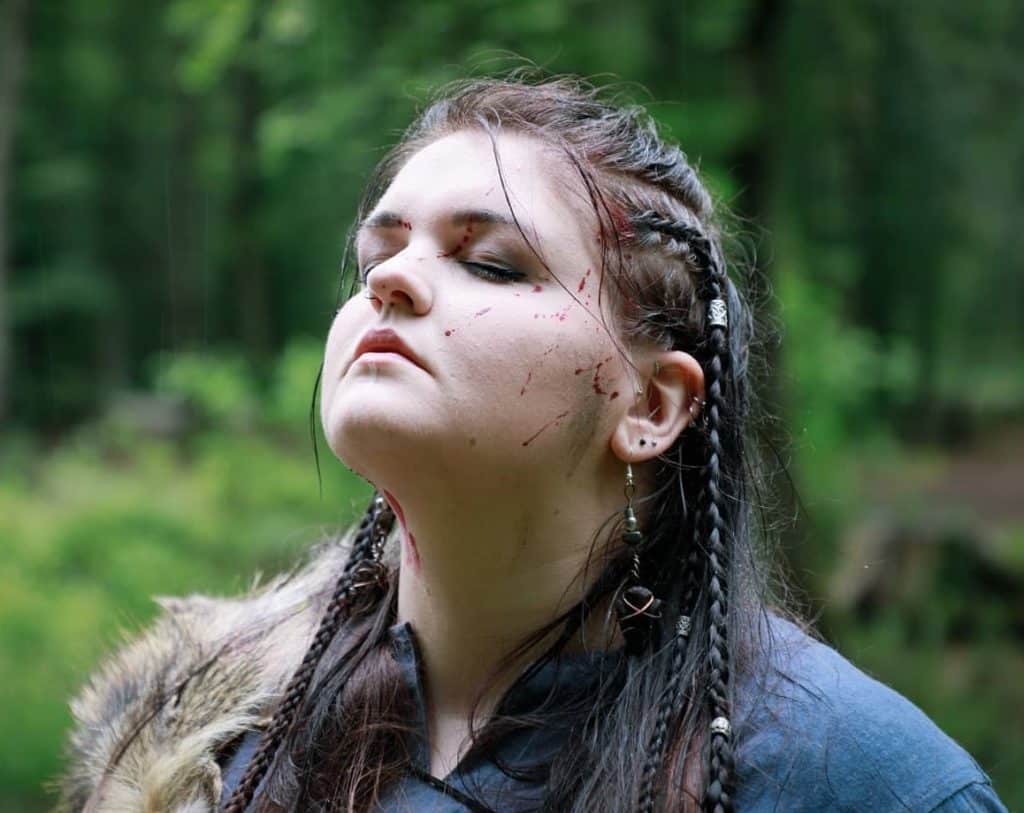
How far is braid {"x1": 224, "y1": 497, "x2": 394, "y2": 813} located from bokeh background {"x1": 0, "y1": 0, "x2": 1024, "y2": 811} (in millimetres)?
423

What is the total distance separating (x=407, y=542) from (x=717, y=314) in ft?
2.06

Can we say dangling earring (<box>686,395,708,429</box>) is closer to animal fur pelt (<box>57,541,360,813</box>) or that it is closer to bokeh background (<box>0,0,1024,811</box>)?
bokeh background (<box>0,0,1024,811</box>)

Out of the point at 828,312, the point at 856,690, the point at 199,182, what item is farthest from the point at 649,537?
the point at 199,182

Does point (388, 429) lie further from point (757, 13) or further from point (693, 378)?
point (757, 13)

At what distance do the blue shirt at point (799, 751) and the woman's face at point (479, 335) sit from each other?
0.37 metres

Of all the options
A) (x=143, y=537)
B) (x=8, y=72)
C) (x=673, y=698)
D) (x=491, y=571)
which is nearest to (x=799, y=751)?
(x=673, y=698)

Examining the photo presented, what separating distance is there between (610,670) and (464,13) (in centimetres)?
399

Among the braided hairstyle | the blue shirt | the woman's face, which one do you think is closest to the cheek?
the woman's face

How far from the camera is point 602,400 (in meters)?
1.86

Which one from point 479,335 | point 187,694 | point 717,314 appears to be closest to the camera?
point 479,335

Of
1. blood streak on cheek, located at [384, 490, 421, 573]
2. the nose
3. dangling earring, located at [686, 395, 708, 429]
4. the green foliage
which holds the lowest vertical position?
the green foliage

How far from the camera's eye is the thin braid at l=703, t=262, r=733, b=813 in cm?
162

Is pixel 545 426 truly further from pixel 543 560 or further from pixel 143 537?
pixel 143 537

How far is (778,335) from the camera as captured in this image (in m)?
2.50
